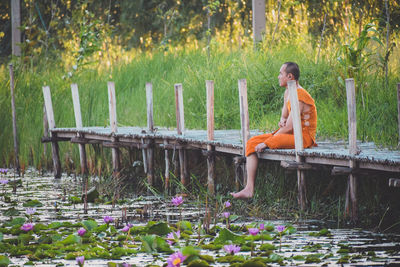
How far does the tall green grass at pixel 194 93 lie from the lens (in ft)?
32.0

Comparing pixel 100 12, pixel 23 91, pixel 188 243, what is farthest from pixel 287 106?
pixel 100 12

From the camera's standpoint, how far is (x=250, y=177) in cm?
803

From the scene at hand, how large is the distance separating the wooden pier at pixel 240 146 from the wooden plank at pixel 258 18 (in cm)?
305

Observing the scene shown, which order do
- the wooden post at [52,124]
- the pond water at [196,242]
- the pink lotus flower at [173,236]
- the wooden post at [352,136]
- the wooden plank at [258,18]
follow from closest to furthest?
the pond water at [196,242] → the pink lotus flower at [173,236] → the wooden post at [352,136] → the wooden post at [52,124] → the wooden plank at [258,18]

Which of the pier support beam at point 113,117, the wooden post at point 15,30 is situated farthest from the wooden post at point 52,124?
the wooden post at point 15,30

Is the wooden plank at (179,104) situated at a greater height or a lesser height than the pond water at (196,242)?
greater

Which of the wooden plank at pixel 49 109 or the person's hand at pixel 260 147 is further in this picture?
the wooden plank at pixel 49 109

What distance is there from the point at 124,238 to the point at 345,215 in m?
2.29

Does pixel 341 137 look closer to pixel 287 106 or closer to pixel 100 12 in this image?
pixel 287 106

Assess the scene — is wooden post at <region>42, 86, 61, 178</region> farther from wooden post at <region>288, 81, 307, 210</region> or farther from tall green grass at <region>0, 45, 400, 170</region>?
wooden post at <region>288, 81, 307, 210</region>

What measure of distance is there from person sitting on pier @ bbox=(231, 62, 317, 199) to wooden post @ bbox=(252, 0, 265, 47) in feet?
17.8

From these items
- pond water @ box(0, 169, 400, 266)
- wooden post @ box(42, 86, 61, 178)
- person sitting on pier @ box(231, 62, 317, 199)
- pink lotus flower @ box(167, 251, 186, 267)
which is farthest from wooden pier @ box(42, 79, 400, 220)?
pink lotus flower @ box(167, 251, 186, 267)

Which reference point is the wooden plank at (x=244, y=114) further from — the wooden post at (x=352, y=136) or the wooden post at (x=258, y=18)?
the wooden post at (x=258, y=18)

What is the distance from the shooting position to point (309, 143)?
786 cm
